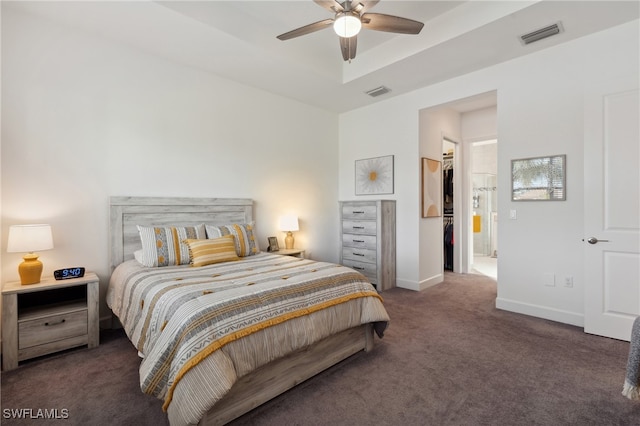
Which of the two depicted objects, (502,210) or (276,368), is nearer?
(276,368)

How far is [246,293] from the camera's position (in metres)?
1.83

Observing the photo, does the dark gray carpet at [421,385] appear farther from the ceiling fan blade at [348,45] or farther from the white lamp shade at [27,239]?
the ceiling fan blade at [348,45]

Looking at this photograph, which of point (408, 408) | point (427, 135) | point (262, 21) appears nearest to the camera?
point (408, 408)

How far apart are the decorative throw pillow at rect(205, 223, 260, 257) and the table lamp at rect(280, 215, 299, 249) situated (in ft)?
→ 2.63

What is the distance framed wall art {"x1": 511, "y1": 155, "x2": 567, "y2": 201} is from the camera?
120 inches

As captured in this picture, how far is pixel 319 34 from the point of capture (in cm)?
332

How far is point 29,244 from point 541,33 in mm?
4744

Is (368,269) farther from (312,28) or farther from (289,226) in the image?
(312,28)

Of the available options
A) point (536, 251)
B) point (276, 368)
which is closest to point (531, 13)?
point (536, 251)

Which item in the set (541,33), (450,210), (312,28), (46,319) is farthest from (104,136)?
(450,210)

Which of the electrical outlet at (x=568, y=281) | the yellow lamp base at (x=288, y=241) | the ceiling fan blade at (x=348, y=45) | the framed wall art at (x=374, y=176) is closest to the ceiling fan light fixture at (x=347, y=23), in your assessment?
the ceiling fan blade at (x=348, y=45)

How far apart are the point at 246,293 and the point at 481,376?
1.72 metres

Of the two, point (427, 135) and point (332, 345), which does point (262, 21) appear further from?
point (332, 345)

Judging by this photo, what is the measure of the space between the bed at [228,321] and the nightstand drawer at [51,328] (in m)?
0.26
